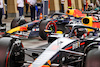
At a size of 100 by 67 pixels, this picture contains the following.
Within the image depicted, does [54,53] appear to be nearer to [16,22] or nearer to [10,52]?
[10,52]

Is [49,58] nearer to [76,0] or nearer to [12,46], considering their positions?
[12,46]

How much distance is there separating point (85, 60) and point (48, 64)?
2.32 feet

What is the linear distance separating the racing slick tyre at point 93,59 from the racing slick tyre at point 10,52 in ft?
4.54

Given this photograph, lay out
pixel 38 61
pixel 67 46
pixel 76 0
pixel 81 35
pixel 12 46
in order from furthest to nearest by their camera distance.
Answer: pixel 76 0 < pixel 81 35 < pixel 67 46 < pixel 12 46 < pixel 38 61

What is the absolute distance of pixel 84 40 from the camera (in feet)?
15.0

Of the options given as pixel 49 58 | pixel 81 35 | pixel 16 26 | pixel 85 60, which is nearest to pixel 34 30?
pixel 16 26

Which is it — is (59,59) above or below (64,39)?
below

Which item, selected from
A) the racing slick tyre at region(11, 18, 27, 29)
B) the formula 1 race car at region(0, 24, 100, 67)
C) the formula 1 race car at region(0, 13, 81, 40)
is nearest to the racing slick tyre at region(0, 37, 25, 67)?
the formula 1 race car at region(0, 24, 100, 67)

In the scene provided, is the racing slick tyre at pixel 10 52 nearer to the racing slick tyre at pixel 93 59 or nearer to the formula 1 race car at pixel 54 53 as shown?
the formula 1 race car at pixel 54 53

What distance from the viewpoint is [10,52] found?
3.68m

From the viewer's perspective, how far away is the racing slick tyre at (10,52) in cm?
359

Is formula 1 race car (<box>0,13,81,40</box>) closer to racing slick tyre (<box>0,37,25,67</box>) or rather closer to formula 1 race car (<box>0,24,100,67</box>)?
formula 1 race car (<box>0,24,100,67</box>)

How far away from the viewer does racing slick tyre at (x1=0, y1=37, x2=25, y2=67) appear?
11.8 feet

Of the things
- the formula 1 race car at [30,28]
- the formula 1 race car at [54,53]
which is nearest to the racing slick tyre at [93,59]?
the formula 1 race car at [54,53]
